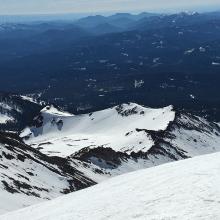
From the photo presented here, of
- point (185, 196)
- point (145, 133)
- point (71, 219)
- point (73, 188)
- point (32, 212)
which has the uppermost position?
point (185, 196)

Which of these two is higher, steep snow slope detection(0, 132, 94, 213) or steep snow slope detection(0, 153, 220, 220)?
steep snow slope detection(0, 153, 220, 220)

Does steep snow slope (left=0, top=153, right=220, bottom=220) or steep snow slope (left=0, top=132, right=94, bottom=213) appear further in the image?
steep snow slope (left=0, top=132, right=94, bottom=213)

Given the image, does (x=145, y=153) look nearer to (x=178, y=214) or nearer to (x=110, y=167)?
(x=110, y=167)

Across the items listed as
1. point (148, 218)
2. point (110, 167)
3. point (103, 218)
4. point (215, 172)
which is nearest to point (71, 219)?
point (103, 218)

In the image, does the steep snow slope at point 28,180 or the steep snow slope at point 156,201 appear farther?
the steep snow slope at point 28,180

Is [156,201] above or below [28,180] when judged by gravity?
above
